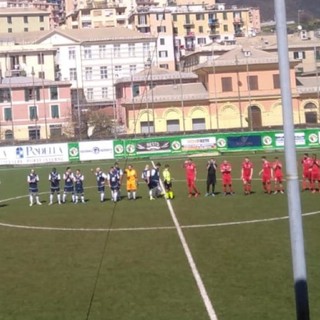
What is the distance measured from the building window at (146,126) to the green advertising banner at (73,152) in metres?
17.5

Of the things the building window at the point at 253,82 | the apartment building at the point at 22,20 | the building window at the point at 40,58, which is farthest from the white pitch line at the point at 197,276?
the apartment building at the point at 22,20

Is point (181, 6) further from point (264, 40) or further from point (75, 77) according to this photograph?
point (75, 77)

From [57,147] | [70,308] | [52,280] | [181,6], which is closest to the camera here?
[70,308]

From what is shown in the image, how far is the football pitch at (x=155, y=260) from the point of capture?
41.8 ft

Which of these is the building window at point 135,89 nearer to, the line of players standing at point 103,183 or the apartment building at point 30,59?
the apartment building at point 30,59

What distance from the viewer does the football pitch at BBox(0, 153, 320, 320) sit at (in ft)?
41.8

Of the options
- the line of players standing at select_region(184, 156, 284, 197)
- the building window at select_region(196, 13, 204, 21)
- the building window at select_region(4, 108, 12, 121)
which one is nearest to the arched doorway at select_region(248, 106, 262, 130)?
the building window at select_region(4, 108, 12, 121)

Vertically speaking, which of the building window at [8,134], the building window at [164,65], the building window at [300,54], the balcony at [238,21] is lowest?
the building window at [8,134]

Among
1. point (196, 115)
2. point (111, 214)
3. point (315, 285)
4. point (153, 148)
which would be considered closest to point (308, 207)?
point (111, 214)

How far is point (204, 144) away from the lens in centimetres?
5762

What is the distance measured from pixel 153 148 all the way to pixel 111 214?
3031 cm

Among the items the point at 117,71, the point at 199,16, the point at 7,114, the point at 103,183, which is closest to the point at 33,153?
the point at 103,183

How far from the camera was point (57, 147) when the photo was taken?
56.5 m

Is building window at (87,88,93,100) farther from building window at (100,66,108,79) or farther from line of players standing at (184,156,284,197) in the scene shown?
line of players standing at (184,156,284,197)
